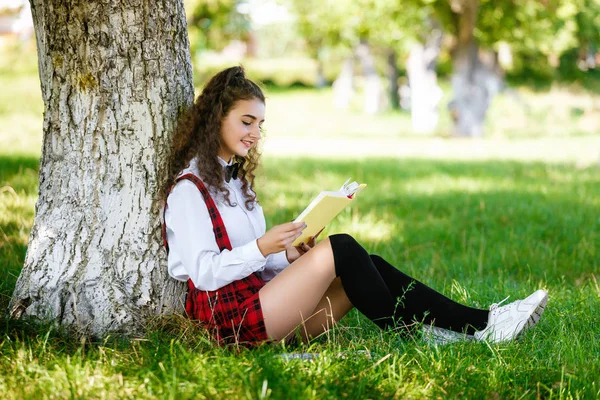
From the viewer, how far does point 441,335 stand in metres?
3.57

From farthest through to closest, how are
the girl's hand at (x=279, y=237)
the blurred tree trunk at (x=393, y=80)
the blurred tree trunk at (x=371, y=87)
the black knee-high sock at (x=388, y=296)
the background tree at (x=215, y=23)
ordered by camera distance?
the blurred tree trunk at (x=393, y=80) < the blurred tree trunk at (x=371, y=87) < the background tree at (x=215, y=23) < the black knee-high sock at (x=388, y=296) < the girl's hand at (x=279, y=237)

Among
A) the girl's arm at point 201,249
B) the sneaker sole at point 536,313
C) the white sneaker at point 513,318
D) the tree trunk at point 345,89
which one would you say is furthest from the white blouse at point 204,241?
the tree trunk at point 345,89

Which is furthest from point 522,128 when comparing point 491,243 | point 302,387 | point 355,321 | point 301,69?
point 301,69

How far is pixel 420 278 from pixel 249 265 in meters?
2.21

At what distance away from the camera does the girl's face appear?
141 inches

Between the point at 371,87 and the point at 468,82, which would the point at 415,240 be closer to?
the point at 468,82

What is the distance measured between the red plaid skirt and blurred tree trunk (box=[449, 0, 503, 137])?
15064 millimetres

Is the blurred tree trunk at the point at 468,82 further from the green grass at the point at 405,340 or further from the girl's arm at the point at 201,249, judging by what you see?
the girl's arm at the point at 201,249

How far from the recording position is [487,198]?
28.0 ft

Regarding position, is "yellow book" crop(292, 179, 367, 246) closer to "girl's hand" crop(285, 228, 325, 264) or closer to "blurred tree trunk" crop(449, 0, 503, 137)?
"girl's hand" crop(285, 228, 325, 264)

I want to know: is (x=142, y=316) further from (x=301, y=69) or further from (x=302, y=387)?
(x=301, y=69)

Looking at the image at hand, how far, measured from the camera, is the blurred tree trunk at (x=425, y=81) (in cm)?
2094

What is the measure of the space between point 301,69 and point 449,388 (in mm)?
49845

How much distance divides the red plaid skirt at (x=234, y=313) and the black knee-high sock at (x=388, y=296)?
41cm
